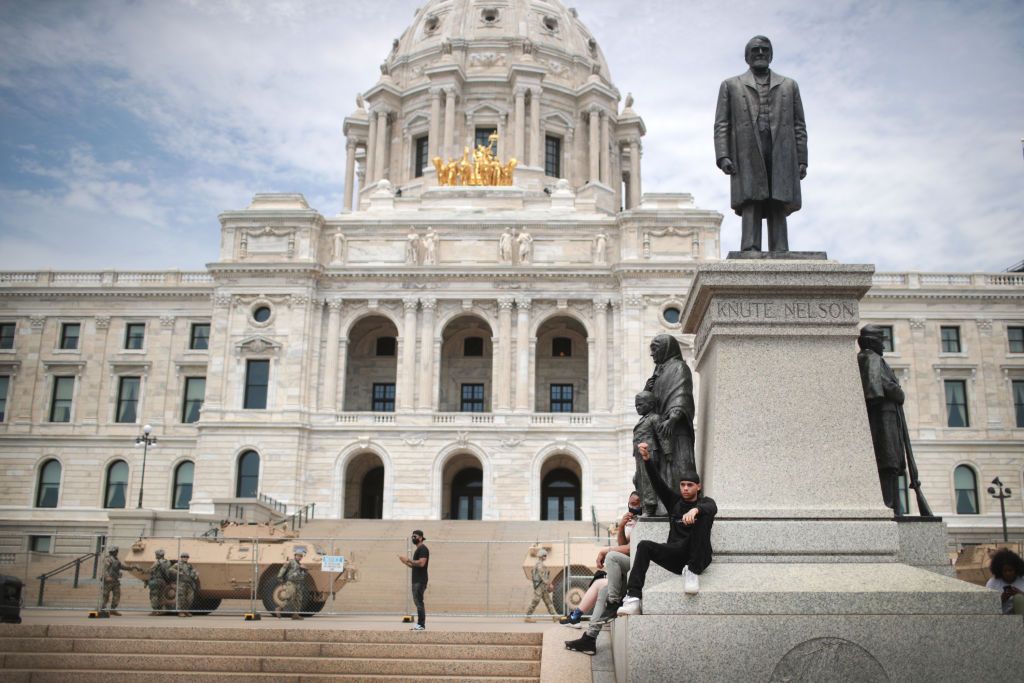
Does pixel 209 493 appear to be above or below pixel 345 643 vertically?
above

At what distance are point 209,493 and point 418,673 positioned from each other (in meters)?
37.1

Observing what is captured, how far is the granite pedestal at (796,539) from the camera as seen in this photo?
26.3 ft

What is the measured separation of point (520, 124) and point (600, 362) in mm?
21916

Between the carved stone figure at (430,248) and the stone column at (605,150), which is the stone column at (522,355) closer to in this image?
the carved stone figure at (430,248)

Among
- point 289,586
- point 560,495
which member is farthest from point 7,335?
point 289,586

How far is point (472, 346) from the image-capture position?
174ft

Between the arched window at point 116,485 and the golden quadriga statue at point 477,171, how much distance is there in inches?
893

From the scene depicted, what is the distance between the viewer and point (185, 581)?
2342 cm

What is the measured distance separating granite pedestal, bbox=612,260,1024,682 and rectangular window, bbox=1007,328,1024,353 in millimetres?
46878

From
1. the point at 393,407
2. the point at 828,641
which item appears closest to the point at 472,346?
the point at 393,407

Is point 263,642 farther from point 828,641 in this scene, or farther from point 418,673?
point 828,641

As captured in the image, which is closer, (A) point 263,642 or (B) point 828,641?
(B) point 828,641

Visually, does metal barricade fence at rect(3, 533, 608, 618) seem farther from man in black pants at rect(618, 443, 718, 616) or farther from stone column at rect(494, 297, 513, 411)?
stone column at rect(494, 297, 513, 411)

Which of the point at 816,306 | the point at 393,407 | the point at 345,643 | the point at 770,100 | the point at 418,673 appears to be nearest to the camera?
the point at 816,306
